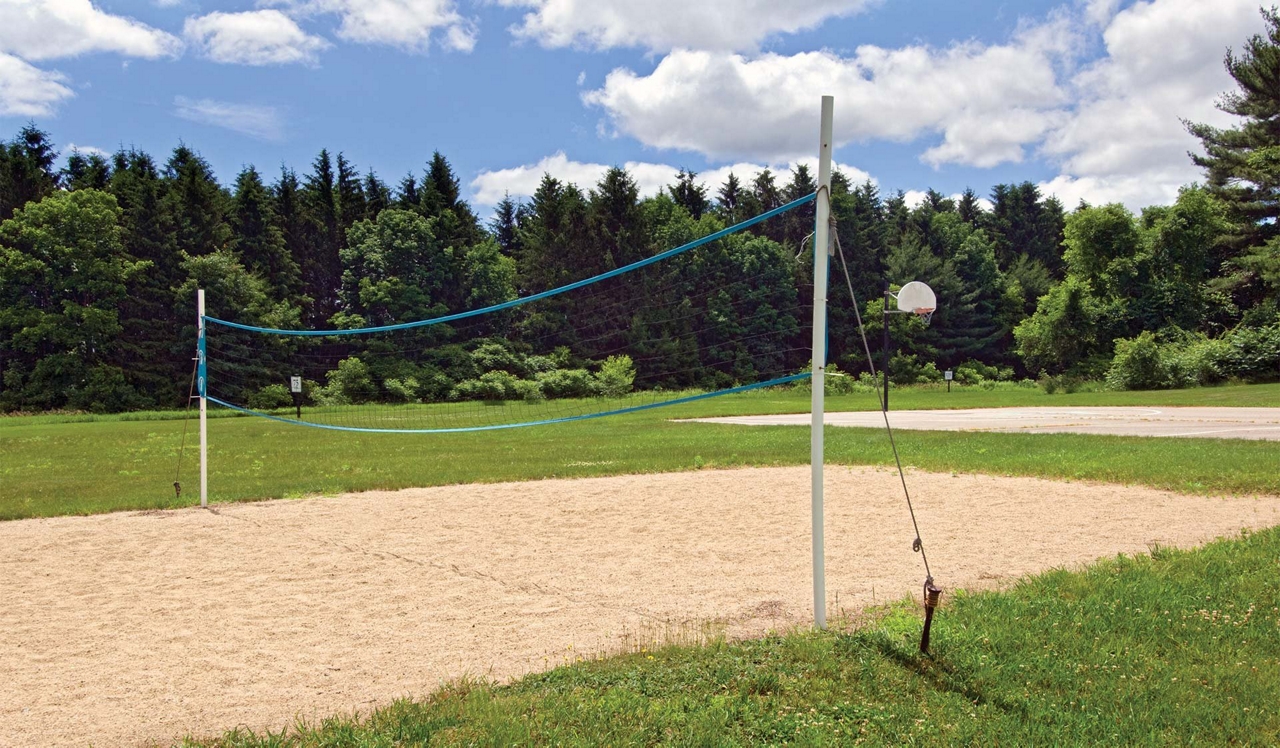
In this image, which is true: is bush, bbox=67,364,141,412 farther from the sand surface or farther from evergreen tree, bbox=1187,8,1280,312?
evergreen tree, bbox=1187,8,1280,312

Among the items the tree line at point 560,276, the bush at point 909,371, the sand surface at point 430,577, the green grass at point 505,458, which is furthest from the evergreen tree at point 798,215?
the sand surface at point 430,577

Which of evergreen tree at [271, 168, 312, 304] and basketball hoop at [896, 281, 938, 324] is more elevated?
evergreen tree at [271, 168, 312, 304]

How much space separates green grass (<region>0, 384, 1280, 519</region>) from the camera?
1059 centimetres

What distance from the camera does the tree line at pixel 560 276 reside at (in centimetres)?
3466

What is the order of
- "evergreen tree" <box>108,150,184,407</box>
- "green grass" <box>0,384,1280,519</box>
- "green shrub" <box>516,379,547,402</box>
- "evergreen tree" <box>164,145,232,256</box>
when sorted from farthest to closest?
"evergreen tree" <box>164,145,232,256</box> → "evergreen tree" <box>108,150,184,407</box> → "green shrub" <box>516,379,547,402</box> → "green grass" <box>0,384,1280,519</box>

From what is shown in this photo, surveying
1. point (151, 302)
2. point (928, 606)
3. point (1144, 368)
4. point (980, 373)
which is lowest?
point (928, 606)

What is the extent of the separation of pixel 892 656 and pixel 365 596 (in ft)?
→ 11.1

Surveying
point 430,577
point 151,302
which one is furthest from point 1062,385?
point 151,302

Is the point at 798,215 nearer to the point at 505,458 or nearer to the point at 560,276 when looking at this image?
the point at 560,276

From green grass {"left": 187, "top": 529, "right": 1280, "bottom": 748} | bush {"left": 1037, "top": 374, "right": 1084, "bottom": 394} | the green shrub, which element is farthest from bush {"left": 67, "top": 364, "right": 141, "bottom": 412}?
green grass {"left": 187, "top": 529, "right": 1280, "bottom": 748}

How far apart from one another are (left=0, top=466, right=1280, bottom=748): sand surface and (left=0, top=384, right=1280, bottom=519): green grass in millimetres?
1071

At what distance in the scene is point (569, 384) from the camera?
19922mm

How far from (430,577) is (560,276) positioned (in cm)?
4383

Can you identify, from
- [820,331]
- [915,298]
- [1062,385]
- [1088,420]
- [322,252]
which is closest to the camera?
[820,331]
